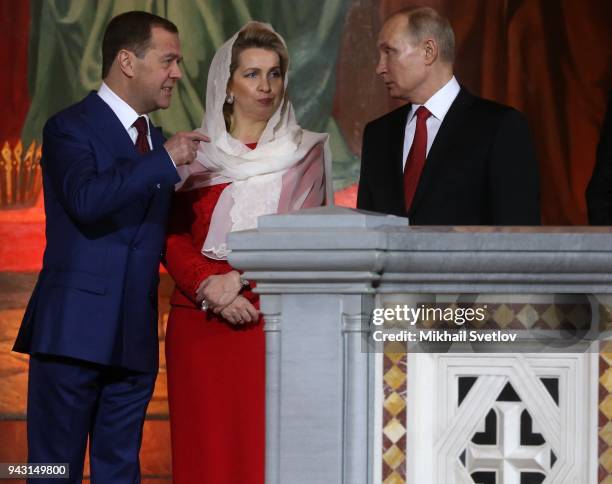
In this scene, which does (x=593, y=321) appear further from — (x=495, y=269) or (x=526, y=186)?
(x=526, y=186)

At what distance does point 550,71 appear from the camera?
22.5ft

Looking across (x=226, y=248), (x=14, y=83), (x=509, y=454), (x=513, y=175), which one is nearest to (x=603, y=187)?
(x=513, y=175)

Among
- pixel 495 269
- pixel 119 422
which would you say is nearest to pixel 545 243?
pixel 495 269

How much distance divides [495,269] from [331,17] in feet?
14.7

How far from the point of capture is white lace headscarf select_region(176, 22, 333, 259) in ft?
14.1

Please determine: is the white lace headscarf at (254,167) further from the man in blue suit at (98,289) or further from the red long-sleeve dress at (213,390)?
the man in blue suit at (98,289)

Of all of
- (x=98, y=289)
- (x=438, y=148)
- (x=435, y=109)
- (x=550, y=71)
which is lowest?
(x=98, y=289)

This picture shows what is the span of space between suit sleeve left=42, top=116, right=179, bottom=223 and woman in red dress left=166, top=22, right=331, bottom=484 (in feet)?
1.70

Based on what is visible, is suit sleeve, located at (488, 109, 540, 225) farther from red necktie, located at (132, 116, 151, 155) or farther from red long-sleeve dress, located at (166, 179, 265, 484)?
red necktie, located at (132, 116, 151, 155)

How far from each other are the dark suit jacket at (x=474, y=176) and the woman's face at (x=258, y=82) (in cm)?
49

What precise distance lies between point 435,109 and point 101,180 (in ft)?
3.64

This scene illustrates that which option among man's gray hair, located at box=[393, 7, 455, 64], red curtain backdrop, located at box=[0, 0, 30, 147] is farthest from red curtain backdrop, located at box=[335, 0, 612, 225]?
man's gray hair, located at box=[393, 7, 455, 64]

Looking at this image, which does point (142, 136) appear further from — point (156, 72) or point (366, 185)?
point (366, 185)

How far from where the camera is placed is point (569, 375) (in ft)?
8.80
